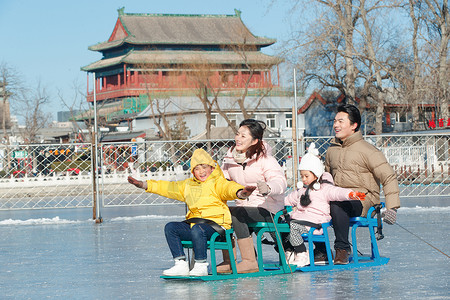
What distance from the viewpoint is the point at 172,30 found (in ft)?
204

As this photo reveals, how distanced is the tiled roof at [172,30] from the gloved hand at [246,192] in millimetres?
54528

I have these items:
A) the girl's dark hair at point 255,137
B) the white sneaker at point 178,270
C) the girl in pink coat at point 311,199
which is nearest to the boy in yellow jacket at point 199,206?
the white sneaker at point 178,270

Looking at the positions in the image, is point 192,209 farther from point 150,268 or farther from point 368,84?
point 368,84

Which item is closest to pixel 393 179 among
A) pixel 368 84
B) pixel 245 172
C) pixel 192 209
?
pixel 245 172

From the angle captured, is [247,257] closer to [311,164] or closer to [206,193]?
[206,193]

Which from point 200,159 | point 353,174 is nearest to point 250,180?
point 200,159

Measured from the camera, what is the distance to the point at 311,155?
5551mm

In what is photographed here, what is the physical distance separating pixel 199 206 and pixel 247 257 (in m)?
0.52

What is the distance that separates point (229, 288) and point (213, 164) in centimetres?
95

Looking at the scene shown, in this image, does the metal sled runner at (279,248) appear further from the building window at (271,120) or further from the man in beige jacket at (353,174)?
the building window at (271,120)

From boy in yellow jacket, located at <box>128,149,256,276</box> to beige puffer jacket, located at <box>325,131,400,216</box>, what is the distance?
3.47 ft

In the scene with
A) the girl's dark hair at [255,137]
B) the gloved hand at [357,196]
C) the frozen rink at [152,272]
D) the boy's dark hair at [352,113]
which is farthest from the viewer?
the boy's dark hair at [352,113]

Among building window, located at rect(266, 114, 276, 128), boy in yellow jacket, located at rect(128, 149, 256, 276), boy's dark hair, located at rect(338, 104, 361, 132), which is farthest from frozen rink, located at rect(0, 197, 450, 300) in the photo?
building window, located at rect(266, 114, 276, 128)

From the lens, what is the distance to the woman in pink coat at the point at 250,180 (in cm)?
530
